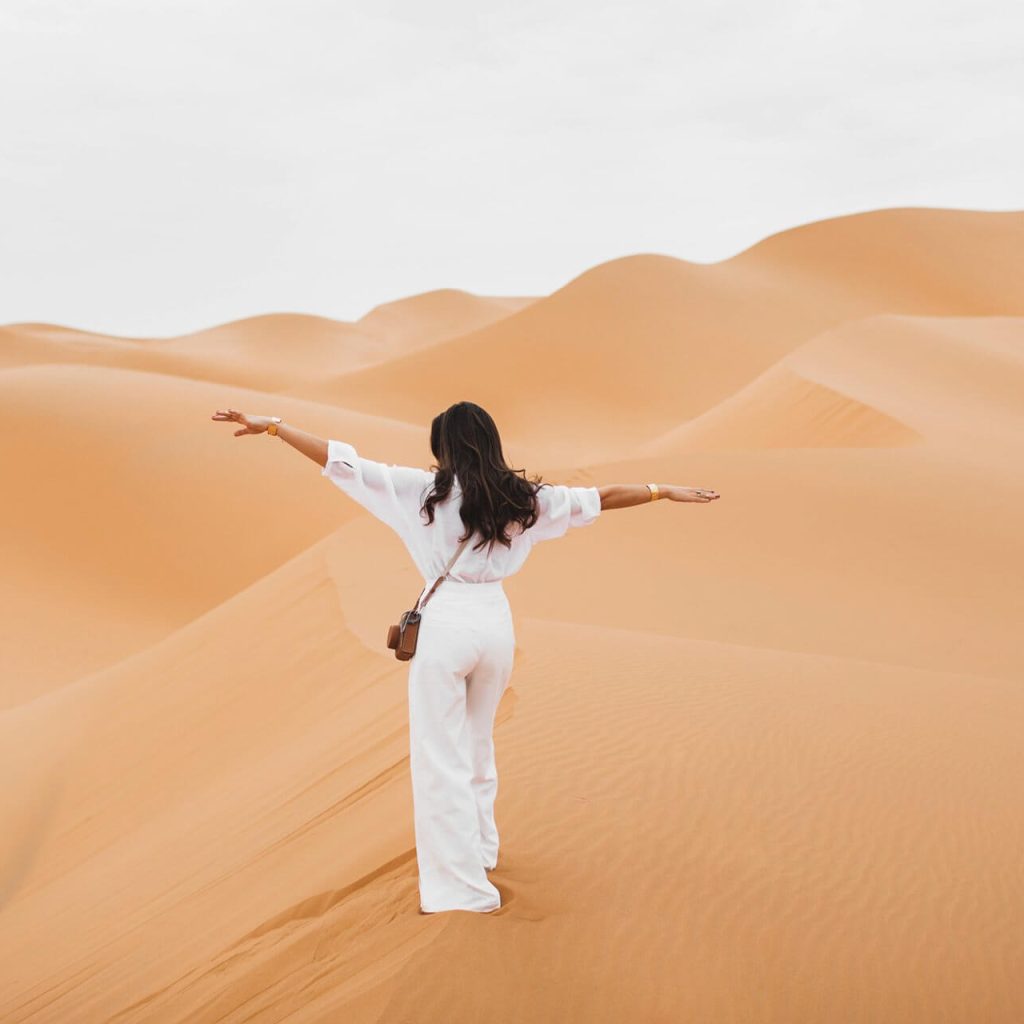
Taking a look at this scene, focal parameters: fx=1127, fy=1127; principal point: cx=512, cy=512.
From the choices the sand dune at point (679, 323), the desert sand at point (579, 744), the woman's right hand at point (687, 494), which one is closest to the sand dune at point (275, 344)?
the sand dune at point (679, 323)

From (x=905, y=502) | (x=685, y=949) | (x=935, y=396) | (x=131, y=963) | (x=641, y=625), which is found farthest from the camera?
(x=935, y=396)

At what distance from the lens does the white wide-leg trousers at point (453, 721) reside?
152 inches

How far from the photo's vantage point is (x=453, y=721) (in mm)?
3887

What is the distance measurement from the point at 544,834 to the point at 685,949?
86 centimetres

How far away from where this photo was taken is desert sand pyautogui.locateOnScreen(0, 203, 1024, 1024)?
412 centimetres

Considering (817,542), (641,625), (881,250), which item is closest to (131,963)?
(641,625)

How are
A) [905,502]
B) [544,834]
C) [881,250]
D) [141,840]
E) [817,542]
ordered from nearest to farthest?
[544,834] → [141,840] → [817,542] → [905,502] → [881,250]

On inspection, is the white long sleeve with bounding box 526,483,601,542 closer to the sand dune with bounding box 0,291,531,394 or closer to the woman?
the woman

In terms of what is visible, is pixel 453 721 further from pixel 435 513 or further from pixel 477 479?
pixel 477 479

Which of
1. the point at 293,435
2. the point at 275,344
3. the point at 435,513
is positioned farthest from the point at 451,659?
the point at 275,344

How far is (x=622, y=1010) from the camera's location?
3.79 meters

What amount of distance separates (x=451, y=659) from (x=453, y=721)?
225 millimetres

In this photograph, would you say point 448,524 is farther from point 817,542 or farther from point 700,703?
point 817,542

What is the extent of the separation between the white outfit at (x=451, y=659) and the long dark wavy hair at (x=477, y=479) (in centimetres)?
5
